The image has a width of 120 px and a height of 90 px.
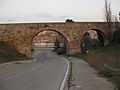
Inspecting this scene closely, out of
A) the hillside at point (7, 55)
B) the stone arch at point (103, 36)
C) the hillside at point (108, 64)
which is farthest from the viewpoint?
the stone arch at point (103, 36)

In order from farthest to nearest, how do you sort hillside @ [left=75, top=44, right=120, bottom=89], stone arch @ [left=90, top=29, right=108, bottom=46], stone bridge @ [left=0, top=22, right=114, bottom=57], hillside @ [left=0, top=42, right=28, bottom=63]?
stone arch @ [left=90, top=29, right=108, bottom=46], stone bridge @ [left=0, top=22, right=114, bottom=57], hillside @ [left=0, top=42, right=28, bottom=63], hillside @ [left=75, top=44, right=120, bottom=89]

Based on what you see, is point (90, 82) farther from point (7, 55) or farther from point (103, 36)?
point (103, 36)

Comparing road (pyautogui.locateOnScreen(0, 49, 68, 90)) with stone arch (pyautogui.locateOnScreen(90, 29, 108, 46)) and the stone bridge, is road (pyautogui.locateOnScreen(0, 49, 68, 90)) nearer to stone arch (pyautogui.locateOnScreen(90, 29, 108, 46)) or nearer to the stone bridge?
the stone bridge

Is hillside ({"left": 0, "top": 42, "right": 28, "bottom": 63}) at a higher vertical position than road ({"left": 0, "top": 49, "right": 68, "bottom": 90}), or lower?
lower

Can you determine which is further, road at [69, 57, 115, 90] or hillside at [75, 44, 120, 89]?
hillside at [75, 44, 120, 89]

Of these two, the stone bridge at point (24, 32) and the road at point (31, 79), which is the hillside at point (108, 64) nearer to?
the road at point (31, 79)

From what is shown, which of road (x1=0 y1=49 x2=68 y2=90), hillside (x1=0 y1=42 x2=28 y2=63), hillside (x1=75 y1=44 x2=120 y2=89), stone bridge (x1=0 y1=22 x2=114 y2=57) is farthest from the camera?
stone bridge (x1=0 y1=22 x2=114 y2=57)

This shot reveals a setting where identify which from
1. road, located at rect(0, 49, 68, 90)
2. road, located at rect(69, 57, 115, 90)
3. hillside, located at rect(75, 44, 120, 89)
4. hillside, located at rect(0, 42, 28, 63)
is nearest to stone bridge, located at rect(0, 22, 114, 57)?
hillside, located at rect(0, 42, 28, 63)

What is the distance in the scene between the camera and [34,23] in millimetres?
57750

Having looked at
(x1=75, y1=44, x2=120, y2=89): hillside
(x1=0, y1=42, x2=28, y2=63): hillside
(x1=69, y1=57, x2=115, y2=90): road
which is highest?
(x1=69, y1=57, x2=115, y2=90): road

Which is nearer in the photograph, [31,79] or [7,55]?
[31,79]

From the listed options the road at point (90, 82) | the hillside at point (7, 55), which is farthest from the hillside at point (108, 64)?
the hillside at point (7, 55)

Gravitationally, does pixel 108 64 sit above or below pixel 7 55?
above

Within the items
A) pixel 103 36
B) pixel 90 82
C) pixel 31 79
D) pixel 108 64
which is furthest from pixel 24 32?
pixel 90 82
